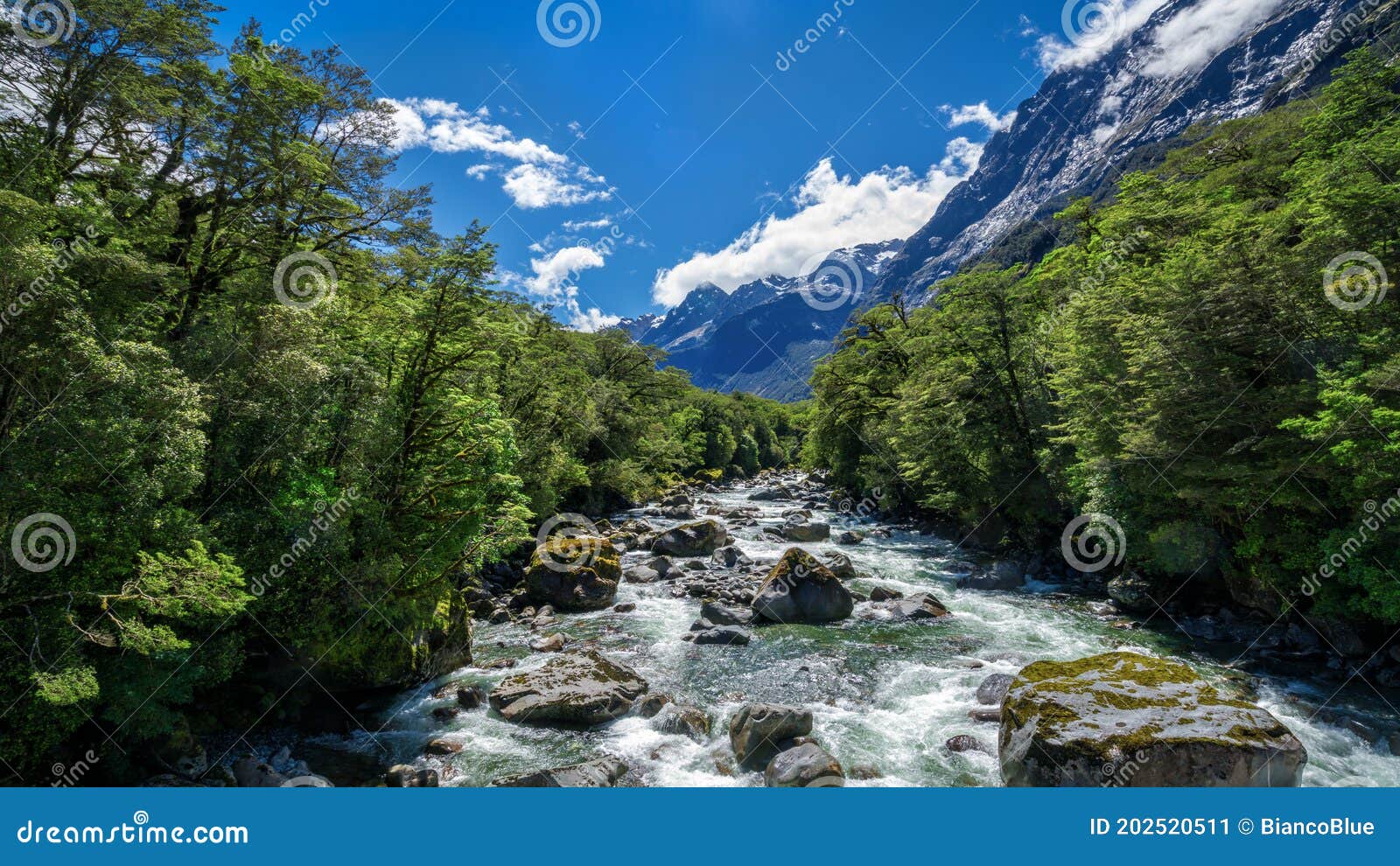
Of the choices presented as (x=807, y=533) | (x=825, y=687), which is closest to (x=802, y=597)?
(x=825, y=687)

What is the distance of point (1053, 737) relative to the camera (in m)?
9.58

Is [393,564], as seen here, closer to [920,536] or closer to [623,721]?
[623,721]

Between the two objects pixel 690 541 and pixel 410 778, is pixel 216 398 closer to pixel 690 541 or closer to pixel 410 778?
pixel 410 778

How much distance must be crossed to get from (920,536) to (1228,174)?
75.0 ft

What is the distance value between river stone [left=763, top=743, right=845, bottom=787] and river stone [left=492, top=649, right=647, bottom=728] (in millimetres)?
4107

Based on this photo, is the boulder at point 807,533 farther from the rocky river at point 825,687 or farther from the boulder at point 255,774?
the boulder at point 255,774

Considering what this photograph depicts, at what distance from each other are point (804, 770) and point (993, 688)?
592cm

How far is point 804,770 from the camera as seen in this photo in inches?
410

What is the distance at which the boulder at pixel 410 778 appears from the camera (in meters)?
10.7

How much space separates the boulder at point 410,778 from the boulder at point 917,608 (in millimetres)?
14840

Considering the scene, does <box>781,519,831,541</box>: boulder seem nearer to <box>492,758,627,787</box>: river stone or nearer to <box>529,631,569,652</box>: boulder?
<box>529,631,569,652</box>: boulder

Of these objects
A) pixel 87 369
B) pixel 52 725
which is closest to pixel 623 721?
pixel 52 725
